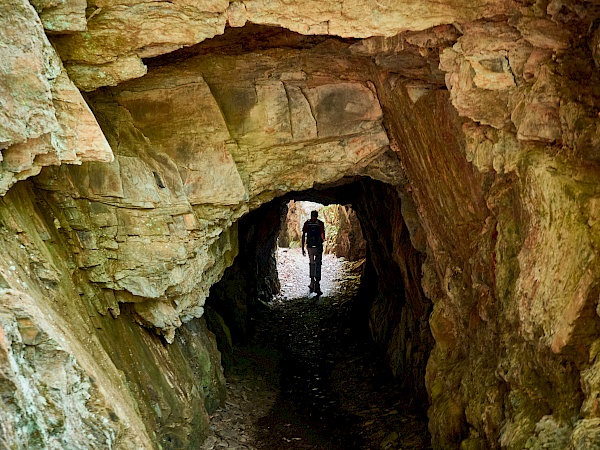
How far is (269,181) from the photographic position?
27.6ft

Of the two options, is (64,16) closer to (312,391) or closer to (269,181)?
(269,181)

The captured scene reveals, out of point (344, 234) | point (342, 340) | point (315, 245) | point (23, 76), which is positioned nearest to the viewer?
point (23, 76)

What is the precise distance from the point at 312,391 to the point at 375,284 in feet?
12.9

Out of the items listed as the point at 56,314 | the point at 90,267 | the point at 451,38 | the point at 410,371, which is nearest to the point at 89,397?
the point at 56,314

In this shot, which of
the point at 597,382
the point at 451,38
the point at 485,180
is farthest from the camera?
the point at 485,180

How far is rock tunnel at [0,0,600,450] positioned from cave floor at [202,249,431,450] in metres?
0.61

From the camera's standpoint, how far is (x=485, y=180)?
671 centimetres

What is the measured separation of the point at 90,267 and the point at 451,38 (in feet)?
15.0

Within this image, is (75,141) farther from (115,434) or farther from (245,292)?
(245,292)

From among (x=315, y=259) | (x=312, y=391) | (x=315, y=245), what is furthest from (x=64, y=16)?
(x=315, y=259)

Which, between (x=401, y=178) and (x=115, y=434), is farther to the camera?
(x=401, y=178)

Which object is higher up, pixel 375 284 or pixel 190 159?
pixel 190 159

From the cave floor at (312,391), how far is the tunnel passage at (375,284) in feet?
1.10

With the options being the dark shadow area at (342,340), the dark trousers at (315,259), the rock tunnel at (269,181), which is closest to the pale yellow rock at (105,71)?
the rock tunnel at (269,181)
